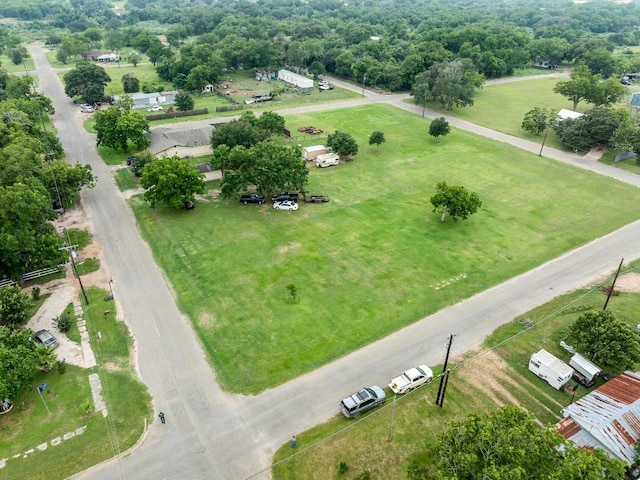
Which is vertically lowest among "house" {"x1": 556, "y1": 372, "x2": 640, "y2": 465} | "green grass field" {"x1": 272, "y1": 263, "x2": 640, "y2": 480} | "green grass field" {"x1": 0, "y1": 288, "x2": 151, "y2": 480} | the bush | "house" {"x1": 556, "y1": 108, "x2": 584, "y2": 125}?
"green grass field" {"x1": 0, "y1": 288, "x2": 151, "y2": 480}

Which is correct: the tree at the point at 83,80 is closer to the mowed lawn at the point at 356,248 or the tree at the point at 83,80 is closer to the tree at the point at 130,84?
the tree at the point at 130,84

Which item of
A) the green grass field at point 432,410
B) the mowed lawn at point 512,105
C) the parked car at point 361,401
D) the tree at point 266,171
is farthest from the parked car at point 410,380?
the mowed lawn at point 512,105

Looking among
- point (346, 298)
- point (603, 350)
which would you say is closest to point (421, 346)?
point (346, 298)

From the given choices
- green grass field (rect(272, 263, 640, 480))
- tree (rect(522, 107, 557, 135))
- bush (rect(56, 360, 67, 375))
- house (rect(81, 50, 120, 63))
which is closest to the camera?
green grass field (rect(272, 263, 640, 480))

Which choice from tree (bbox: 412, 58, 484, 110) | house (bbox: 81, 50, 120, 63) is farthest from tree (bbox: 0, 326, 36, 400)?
house (bbox: 81, 50, 120, 63)

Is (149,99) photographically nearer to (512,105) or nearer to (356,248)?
(356,248)

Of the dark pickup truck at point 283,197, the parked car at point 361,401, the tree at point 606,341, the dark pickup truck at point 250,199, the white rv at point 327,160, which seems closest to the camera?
the parked car at point 361,401

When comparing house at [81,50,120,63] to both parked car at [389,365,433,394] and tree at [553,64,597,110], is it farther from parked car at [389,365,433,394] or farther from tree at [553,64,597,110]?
parked car at [389,365,433,394]
